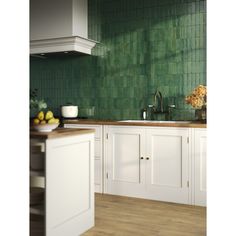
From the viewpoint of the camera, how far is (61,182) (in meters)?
2.46

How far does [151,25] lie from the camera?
4242mm

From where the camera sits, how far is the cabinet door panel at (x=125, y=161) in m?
3.76

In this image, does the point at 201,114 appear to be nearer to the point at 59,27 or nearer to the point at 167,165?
the point at 167,165

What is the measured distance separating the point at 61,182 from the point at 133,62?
2297 mm

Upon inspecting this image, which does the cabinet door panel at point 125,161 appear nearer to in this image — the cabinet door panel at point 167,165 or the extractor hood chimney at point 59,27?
the cabinet door panel at point 167,165

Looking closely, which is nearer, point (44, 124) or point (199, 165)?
point (44, 124)

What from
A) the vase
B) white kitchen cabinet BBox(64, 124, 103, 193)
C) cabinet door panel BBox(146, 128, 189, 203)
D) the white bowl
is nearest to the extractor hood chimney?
white kitchen cabinet BBox(64, 124, 103, 193)

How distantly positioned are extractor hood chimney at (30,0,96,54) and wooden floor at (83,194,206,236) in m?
1.94

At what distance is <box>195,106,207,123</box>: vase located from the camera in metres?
3.65

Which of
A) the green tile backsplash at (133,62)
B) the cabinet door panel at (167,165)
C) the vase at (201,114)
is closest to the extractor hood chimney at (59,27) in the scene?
the green tile backsplash at (133,62)

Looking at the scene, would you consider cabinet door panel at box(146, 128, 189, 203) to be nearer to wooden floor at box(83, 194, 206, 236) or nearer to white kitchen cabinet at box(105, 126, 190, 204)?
white kitchen cabinet at box(105, 126, 190, 204)

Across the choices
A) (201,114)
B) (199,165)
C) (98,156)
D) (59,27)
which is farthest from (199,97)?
(59,27)
